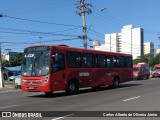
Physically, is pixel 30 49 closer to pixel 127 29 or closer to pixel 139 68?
pixel 139 68

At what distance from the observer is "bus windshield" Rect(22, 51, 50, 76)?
20.8m

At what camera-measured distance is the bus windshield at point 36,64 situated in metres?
20.8

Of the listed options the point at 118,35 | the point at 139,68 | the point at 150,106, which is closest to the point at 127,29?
the point at 118,35

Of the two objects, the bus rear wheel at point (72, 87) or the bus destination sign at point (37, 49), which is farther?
the bus rear wheel at point (72, 87)

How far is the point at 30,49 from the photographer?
21812mm

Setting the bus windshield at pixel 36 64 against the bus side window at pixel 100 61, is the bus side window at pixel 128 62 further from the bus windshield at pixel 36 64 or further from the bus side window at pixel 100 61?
the bus windshield at pixel 36 64

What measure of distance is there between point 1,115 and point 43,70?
7819mm

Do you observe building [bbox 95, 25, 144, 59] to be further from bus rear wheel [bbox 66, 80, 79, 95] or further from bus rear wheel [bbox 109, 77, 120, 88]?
bus rear wheel [bbox 66, 80, 79, 95]

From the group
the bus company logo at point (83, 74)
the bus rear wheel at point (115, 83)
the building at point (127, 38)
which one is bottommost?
the bus rear wheel at point (115, 83)

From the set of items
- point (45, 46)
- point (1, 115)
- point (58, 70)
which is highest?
point (45, 46)

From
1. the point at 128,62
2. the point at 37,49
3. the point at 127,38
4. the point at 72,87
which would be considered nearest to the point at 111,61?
the point at 128,62

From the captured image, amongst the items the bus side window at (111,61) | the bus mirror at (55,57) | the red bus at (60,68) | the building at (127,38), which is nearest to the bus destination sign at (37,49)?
the red bus at (60,68)

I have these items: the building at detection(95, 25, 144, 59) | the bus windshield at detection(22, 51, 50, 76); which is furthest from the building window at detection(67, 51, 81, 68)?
the building at detection(95, 25, 144, 59)

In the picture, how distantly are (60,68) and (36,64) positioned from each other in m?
1.47
